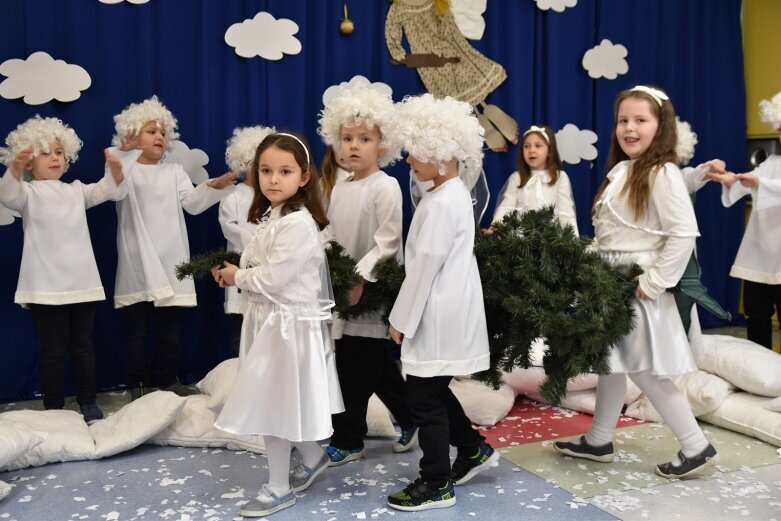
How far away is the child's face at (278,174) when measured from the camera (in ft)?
9.27

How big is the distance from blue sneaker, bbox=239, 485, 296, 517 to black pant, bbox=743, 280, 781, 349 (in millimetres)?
3462

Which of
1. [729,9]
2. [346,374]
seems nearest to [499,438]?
[346,374]

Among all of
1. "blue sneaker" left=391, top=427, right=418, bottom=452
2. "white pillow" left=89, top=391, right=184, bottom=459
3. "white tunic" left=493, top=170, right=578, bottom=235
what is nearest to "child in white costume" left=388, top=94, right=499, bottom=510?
"blue sneaker" left=391, top=427, right=418, bottom=452

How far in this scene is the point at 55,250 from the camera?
12.6 feet

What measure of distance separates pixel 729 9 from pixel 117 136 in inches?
199

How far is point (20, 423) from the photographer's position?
3.43 meters

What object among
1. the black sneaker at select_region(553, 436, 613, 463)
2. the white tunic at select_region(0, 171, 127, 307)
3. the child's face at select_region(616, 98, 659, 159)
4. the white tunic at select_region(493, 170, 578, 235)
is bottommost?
the black sneaker at select_region(553, 436, 613, 463)

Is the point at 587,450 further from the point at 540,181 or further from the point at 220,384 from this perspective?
the point at 540,181

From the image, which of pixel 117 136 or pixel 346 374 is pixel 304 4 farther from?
pixel 346 374

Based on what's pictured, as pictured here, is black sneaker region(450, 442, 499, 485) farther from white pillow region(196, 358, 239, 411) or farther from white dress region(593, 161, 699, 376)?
white pillow region(196, 358, 239, 411)

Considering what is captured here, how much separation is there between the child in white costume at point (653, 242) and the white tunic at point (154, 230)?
2.18 m

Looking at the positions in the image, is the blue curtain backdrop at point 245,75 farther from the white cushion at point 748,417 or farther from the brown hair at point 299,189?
the white cushion at point 748,417

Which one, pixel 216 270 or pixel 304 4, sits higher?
pixel 304 4

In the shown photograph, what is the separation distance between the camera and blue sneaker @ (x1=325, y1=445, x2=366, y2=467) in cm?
332
